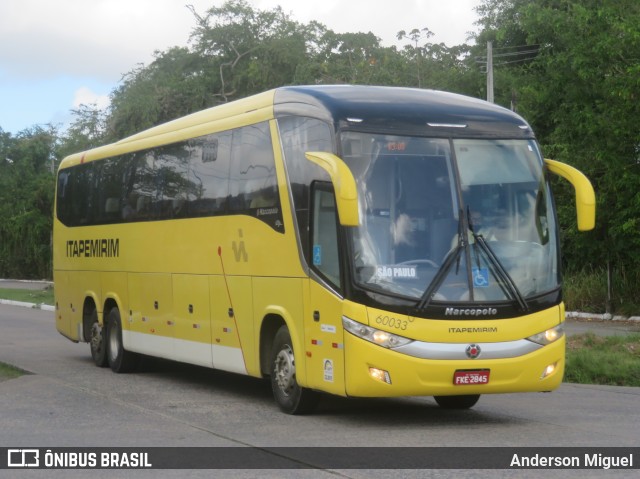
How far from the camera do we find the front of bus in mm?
11617

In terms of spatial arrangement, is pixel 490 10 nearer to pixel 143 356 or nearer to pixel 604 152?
pixel 604 152

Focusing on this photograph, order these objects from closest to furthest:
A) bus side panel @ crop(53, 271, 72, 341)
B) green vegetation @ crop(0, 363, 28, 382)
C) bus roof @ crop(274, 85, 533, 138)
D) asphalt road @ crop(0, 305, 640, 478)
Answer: asphalt road @ crop(0, 305, 640, 478) → bus roof @ crop(274, 85, 533, 138) → green vegetation @ crop(0, 363, 28, 382) → bus side panel @ crop(53, 271, 72, 341)

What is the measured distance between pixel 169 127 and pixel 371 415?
20.7 ft

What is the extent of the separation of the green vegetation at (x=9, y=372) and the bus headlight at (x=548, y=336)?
8.05 metres

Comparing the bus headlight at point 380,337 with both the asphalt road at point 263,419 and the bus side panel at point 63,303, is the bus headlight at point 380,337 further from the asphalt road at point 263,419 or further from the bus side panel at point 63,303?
the bus side panel at point 63,303

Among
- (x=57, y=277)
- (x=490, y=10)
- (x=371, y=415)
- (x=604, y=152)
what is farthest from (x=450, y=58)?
(x=371, y=415)

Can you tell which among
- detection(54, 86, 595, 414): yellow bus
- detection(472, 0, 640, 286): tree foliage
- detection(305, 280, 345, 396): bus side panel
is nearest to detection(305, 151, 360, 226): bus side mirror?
detection(54, 86, 595, 414): yellow bus

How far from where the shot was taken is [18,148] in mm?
88250

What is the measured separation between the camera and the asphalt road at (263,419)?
1078 cm

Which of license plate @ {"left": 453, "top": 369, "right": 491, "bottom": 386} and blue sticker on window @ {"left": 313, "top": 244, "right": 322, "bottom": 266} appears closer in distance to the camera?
license plate @ {"left": 453, "top": 369, "right": 491, "bottom": 386}

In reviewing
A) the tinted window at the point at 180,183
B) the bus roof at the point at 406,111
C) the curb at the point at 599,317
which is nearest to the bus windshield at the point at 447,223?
the bus roof at the point at 406,111

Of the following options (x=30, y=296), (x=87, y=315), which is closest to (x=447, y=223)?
(x=87, y=315)

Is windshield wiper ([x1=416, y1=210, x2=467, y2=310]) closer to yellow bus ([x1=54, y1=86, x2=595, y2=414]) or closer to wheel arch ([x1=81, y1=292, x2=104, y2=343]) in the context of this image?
yellow bus ([x1=54, y1=86, x2=595, y2=414])

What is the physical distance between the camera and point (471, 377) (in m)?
11.7
